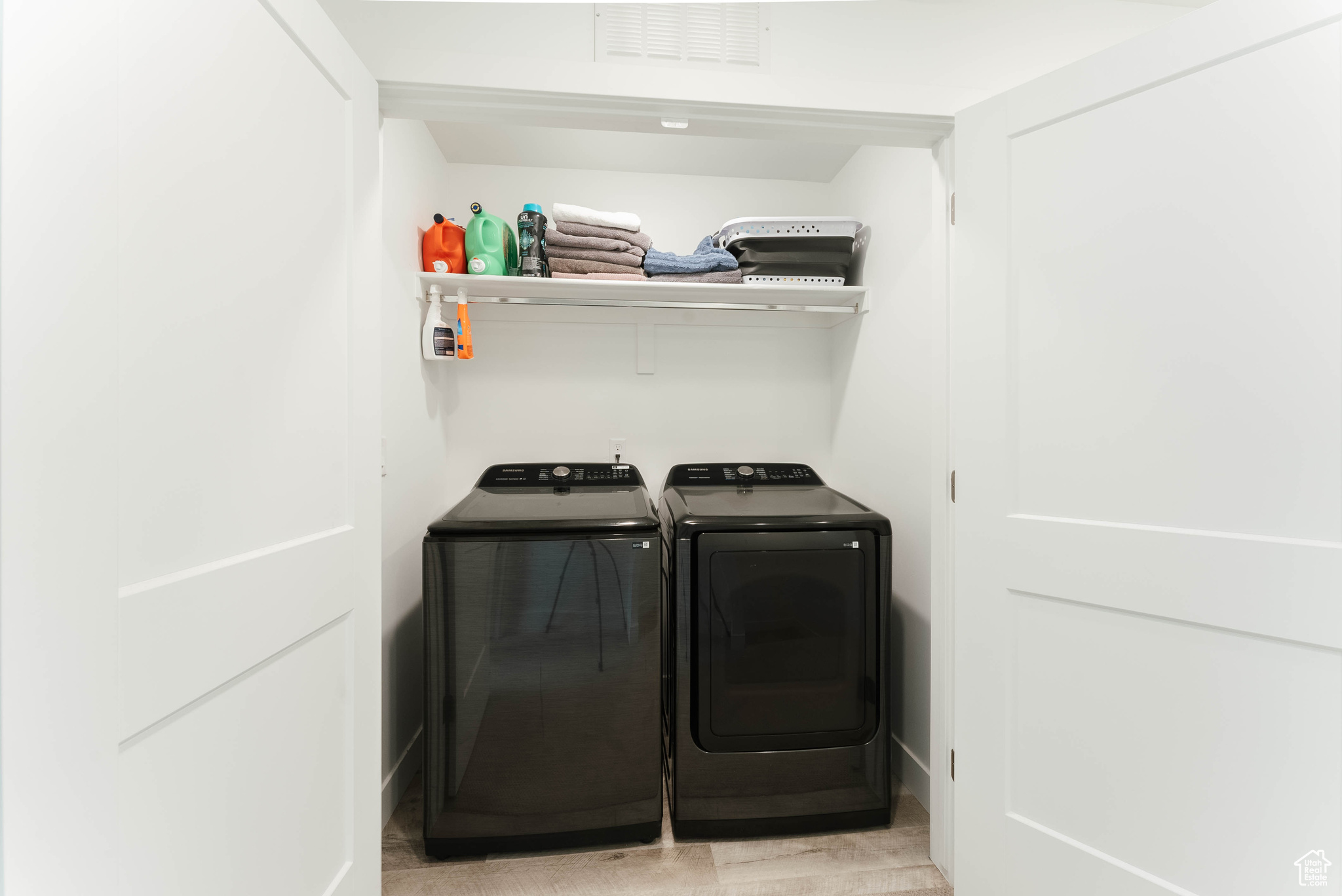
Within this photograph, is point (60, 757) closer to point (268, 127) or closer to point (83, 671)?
point (83, 671)

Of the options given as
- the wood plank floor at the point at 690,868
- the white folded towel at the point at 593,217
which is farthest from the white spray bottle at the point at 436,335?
the wood plank floor at the point at 690,868

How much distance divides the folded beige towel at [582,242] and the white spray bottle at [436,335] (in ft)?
1.44

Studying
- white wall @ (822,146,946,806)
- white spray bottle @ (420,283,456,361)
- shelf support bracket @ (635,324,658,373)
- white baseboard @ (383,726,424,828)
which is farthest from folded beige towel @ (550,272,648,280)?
white baseboard @ (383,726,424,828)

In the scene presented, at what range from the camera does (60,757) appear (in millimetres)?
553

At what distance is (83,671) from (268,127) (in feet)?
2.47

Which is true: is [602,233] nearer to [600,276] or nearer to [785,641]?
[600,276]

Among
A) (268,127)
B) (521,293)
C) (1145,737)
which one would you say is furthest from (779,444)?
(268,127)

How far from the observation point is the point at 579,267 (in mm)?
2064

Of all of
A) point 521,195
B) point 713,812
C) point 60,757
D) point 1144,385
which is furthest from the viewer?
point 521,195

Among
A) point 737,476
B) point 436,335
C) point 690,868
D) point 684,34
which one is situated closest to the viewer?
point 684,34

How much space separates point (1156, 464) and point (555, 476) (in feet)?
6.06

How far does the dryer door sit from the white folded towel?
1194mm

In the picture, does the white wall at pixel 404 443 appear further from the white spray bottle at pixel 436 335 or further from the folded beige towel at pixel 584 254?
the folded beige towel at pixel 584 254

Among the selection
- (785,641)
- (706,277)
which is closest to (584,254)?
(706,277)
